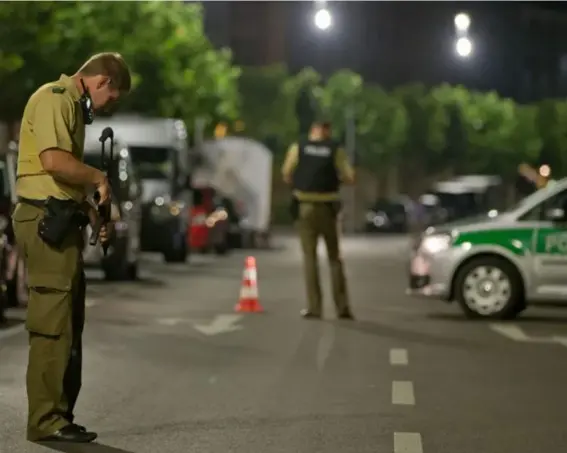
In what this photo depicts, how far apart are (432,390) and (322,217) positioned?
233 inches

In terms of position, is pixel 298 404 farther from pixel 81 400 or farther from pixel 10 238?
pixel 10 238

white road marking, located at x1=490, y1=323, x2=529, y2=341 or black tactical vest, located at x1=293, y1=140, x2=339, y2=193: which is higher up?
black tactical vest, located at x1=293, y1=140, x2=339, y2=193

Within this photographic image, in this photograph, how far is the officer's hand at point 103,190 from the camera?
8078 mm

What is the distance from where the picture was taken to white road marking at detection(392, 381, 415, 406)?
10.1 m

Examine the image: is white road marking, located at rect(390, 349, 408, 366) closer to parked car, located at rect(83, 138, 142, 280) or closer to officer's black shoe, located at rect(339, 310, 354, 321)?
officer's black shoe, located at rect(339, 310, 354, 321)

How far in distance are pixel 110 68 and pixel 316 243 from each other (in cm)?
856

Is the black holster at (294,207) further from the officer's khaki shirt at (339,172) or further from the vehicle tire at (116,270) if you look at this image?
the vehicle tire at (116,270)

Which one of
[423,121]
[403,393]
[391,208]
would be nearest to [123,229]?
[403,393]

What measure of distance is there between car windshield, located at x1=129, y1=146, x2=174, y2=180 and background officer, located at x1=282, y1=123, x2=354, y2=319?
15.9 meters

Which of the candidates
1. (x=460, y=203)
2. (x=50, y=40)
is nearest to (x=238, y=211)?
(x=50, y=40)

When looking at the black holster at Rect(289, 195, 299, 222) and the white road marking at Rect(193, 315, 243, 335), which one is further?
the black holster at Rect(289, 195, 299, 222)

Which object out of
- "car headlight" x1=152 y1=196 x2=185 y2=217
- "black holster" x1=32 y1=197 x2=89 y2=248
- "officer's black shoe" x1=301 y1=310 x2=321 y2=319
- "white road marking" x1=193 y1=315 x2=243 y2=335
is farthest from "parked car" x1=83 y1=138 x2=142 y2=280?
"black holster" x1=32 y1=197 x2=89 y2=248

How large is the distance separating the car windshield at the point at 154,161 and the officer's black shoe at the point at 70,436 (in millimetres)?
24304

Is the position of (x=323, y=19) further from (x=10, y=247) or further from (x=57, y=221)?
(x=57, y=221)
